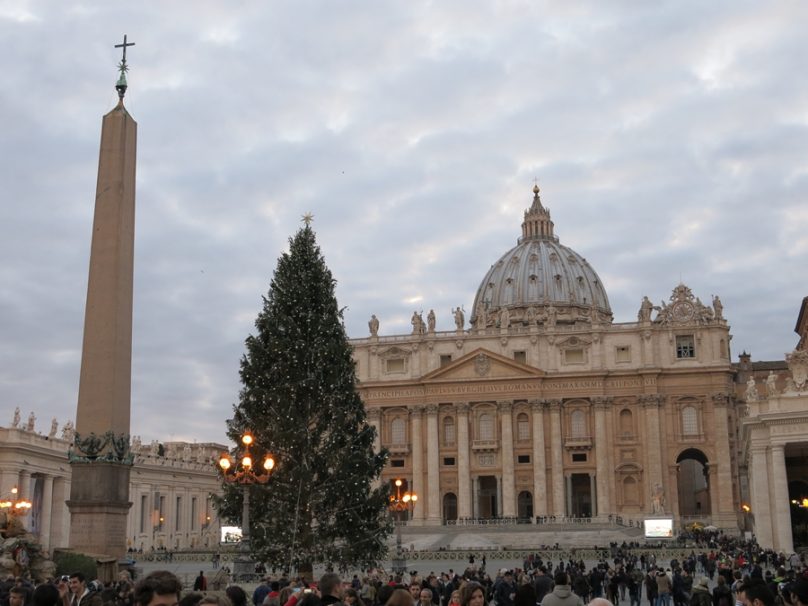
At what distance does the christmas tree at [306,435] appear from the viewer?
25797 mm

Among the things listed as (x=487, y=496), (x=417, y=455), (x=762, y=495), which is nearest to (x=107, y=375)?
(x=762, y=495)

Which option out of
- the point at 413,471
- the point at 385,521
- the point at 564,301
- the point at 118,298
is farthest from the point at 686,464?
the point at 118,298

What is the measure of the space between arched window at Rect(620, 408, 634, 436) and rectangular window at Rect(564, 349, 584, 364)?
527cm

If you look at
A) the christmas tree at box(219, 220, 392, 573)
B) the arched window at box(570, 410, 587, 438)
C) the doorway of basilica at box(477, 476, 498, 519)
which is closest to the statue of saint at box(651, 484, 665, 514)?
the arched window at box(570, 410, 587, 438)

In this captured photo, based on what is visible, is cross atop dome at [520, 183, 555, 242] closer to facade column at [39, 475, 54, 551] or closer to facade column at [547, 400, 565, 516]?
facade column at [547, 400, 565, 516]

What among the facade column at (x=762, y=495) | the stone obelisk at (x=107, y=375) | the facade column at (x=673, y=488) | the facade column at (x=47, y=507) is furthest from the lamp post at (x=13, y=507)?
the facade column at (x=673, y=488)

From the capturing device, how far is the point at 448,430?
82.5m

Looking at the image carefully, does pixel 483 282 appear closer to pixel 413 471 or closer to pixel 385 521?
pixel 413 471

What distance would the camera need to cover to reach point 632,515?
253 ft

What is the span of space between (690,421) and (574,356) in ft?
33.9

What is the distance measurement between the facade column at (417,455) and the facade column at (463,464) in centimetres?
311

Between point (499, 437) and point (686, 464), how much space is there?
28.5 meters

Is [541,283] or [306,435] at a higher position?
[541,283]

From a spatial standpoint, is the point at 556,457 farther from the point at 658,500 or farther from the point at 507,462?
the point at 658,500
